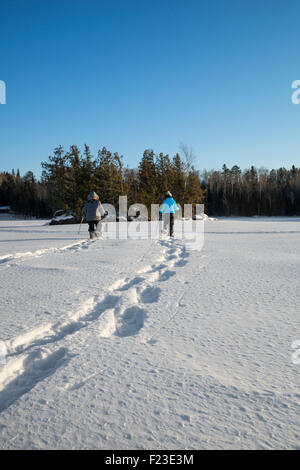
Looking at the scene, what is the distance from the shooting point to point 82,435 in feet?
3.93

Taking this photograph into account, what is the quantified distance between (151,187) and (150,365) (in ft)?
118

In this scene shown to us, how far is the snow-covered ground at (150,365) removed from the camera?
1.22m

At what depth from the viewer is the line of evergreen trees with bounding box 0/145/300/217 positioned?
30.3m

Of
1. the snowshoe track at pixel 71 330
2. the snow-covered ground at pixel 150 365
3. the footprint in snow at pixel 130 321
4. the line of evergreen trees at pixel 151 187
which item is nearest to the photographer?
the snow-covered ground at pixel 150 365

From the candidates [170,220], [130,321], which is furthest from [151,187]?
[130,321]

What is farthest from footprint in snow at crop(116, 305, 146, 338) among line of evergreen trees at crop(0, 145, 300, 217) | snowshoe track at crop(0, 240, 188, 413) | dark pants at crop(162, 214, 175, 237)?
line of evergreen trees at crop(0, 145, 300, 217)

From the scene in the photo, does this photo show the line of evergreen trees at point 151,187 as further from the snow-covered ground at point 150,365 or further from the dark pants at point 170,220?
the snow-covered ground at point 150,365

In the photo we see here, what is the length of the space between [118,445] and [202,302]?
200 cm

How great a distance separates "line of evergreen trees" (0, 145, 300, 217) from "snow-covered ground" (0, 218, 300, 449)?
2672cm

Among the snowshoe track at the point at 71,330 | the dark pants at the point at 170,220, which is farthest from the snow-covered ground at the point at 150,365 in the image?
the dark pants at the point at 170,220

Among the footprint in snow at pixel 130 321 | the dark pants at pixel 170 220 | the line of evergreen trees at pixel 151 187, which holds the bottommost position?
the footprint in snow at pixel 130 321

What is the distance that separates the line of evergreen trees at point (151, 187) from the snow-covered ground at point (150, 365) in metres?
26.7

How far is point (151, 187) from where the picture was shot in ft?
122
